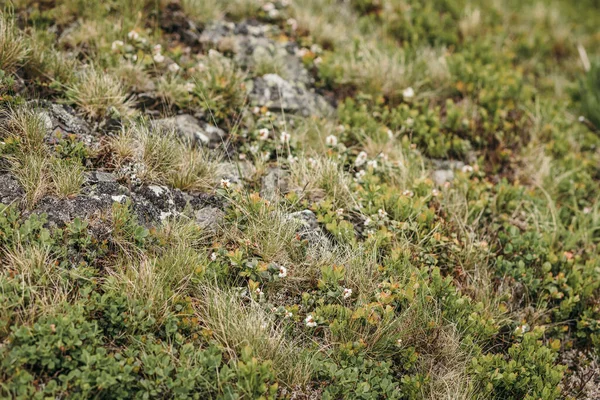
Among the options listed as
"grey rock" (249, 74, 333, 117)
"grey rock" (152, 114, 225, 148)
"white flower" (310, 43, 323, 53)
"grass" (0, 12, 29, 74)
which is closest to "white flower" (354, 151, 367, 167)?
"grey rock" (249, 74, 333, 117)

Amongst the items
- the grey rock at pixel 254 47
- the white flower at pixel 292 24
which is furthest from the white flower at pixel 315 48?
the white flower at pixel 292 24

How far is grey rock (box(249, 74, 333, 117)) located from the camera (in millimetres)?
5738

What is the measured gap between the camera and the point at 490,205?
205 inches

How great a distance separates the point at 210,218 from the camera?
14.3ft

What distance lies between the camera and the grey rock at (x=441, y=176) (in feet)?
18.0

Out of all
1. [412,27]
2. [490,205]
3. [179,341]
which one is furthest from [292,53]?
[179,341]

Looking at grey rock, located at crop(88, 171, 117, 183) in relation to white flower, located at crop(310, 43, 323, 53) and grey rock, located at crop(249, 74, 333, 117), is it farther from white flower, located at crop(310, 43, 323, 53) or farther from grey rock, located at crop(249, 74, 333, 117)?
white flower, located at crop(310, 43, 323, 53)

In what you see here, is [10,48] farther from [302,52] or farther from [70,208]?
[302,52]

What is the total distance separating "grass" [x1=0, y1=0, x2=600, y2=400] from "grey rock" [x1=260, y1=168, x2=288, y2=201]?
2 cm

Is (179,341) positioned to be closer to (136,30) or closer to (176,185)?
(176,185)

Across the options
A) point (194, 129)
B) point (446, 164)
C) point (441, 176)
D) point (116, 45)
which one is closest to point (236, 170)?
point (194, 129)

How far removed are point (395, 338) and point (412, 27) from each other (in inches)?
194

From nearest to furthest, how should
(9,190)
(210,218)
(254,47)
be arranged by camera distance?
(9,190) < (210,218) < (254,47)

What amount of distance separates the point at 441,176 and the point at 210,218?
262 cm
